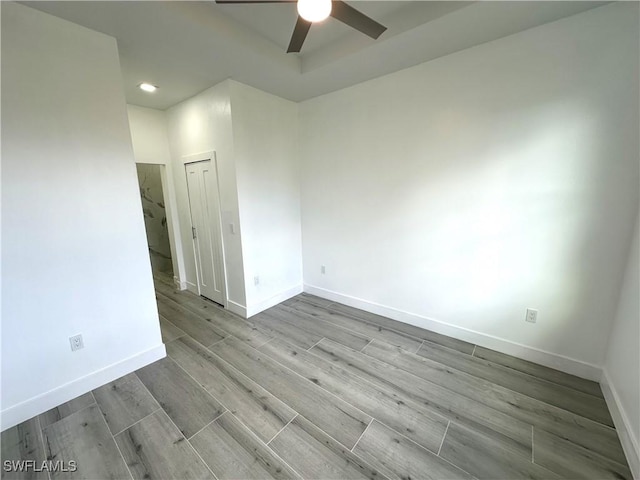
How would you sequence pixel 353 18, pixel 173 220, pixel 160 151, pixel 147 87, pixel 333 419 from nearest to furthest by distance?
1. pixel 353 18
2. pixel 333 419
3. pixel 147 87
4. pixel 160 151
5. pixel 173 220

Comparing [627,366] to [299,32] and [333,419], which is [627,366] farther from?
[299,32]

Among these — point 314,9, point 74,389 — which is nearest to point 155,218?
point 74,389

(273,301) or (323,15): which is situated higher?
(323,15)

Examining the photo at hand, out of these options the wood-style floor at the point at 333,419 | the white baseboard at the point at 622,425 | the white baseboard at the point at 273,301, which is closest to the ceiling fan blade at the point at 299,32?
the wood-style floor at the point at 333,419

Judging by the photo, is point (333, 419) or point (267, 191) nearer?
point (333, 419)

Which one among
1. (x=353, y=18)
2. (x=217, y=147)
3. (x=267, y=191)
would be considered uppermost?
(x=353, y=18)

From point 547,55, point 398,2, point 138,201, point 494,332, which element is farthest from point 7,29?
point 494,332

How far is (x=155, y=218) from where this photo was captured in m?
5.09

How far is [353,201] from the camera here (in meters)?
3.26

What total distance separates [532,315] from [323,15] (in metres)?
2.81

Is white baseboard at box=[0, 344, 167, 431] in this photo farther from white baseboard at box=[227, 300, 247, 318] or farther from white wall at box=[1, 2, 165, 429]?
white baseboard at box=[227, 300, 247, 318]

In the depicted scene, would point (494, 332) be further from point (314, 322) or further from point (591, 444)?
point (314, 322)

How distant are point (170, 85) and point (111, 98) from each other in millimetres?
1096

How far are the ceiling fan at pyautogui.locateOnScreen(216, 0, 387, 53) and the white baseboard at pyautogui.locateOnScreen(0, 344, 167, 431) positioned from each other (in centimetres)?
283
